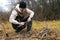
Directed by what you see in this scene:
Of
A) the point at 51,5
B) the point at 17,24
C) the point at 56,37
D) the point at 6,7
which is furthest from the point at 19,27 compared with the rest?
the point at 51,5

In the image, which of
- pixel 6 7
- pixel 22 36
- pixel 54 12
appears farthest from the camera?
pixel 54 12

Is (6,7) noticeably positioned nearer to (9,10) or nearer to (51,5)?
(9,10)

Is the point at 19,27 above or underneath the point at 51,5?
above

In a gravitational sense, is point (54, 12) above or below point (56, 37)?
below

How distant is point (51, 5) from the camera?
1703cm

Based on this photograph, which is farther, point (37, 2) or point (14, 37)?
point (37, 2)

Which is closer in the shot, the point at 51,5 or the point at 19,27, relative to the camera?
the point at 19,27

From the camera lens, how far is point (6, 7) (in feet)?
52.6

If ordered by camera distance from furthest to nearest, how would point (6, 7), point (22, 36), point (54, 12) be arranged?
point (54, 12)
point (6, 7)
point (22, 36)

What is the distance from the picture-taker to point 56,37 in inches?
330

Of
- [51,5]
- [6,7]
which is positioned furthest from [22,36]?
[51,5]

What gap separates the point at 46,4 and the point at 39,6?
19.3 inches

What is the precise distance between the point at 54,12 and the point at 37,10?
120cm

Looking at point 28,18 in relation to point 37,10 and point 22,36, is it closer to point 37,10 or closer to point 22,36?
point 22,36
